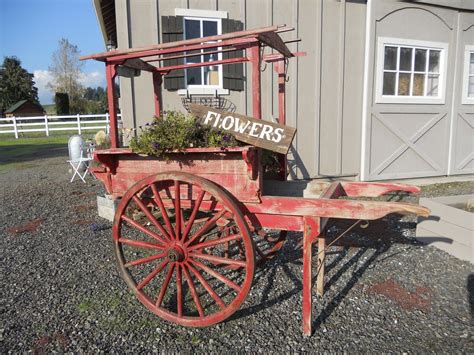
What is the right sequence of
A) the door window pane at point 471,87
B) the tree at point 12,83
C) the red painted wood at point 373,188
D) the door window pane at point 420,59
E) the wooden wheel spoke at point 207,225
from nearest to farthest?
1. the wooden wheel spoke at point 207,225
2. the red painted wood at point 373,188
3. the door window pane at point 420,59
4. the door window pane at point 471,87
5. the tree at point 12,83

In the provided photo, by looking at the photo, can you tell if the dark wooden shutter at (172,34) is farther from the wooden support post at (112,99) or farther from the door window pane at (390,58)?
the door window pane at (390,58)

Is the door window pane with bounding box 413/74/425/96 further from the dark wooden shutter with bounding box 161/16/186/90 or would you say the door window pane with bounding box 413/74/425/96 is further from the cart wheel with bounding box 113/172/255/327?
the cart wheel with bounding box 113/172/255/327

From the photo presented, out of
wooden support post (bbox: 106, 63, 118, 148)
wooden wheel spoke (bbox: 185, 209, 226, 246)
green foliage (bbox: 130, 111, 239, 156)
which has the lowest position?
wooden wheel spoke (bbox: 185, 209, 226, 246)

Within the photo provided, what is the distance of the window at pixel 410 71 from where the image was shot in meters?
6.95

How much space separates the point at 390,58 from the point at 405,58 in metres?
0.35

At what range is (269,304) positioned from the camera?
3.09 metres

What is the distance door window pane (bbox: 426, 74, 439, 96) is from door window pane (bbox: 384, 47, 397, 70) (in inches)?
37.7

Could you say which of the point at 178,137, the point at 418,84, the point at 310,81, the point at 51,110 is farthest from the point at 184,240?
the point at 51,110

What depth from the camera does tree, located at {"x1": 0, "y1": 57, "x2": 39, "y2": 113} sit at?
49.8 meters

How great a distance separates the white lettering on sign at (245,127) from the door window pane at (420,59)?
20.2 ft

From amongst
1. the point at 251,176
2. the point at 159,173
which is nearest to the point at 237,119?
the point at 251,176

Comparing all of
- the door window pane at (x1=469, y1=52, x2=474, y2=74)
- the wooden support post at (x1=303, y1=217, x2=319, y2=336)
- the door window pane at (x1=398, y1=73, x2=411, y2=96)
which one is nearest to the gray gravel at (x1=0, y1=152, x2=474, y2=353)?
the wooden support post at (x1=303, y1=217, x2=319, y2=336)

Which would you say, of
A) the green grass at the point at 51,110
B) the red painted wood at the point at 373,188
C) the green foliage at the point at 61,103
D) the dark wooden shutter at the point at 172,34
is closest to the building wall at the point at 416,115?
the dark wooden shutter at the point at 172,34

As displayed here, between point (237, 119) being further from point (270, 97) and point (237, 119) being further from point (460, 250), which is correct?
point (270, 97)
